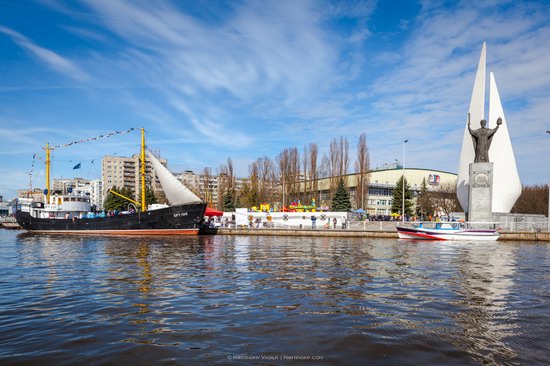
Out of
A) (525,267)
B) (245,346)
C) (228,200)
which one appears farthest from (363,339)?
A: (228,200)

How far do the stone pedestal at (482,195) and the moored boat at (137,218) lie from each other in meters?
26.4

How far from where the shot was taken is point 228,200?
227 ft

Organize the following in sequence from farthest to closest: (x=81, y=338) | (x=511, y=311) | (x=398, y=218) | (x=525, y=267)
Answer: (x=398, y=218)
(x=525, y=267)
(x=511, y=311)
(x=81, y=338)

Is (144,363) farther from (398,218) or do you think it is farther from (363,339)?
(398,218)

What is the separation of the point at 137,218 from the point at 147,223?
1373 mm

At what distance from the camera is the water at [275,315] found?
6.31 m

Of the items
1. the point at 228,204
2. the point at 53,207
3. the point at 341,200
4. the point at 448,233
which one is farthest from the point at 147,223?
the point at 448,233

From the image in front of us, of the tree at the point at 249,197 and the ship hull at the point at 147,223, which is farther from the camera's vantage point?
the tree at the point at 249,197

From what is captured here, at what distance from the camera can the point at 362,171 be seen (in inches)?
2435

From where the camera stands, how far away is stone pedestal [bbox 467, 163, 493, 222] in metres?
35.2

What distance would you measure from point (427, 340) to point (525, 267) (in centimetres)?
1291

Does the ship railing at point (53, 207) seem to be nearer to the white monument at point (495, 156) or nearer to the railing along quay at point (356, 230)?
the railing along quay at point (356, 230)

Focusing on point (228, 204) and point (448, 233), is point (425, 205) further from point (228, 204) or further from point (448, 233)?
point (448, 233)

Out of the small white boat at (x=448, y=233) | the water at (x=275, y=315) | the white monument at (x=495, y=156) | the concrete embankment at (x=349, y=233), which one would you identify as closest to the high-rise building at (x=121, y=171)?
the concrete embankment at (x=349, y=233)
